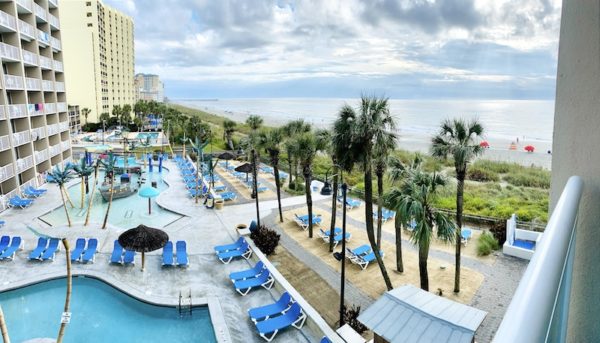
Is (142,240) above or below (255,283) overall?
above

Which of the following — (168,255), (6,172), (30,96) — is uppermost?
(30,96)

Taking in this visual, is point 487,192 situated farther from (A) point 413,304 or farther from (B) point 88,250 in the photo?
(B) point 88,250

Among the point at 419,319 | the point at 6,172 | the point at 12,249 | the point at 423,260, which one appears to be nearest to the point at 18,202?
the point at 6,172

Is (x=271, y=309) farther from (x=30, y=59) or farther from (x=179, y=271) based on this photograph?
(x=30, y=59)

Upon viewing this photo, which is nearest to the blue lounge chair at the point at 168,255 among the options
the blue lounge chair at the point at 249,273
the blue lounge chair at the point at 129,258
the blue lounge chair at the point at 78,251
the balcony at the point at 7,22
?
the blue lounge chair at the point at 129,258

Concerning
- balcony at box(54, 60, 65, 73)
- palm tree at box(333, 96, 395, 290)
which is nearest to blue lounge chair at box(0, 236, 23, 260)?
palm tree at box(333, 96, 395, 290)

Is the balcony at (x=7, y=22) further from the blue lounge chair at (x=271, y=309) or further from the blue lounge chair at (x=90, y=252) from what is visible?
the blue lounge chair at (x=271, y=309)

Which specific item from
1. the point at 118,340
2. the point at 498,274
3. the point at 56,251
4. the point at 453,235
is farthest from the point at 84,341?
the point at 498,274
